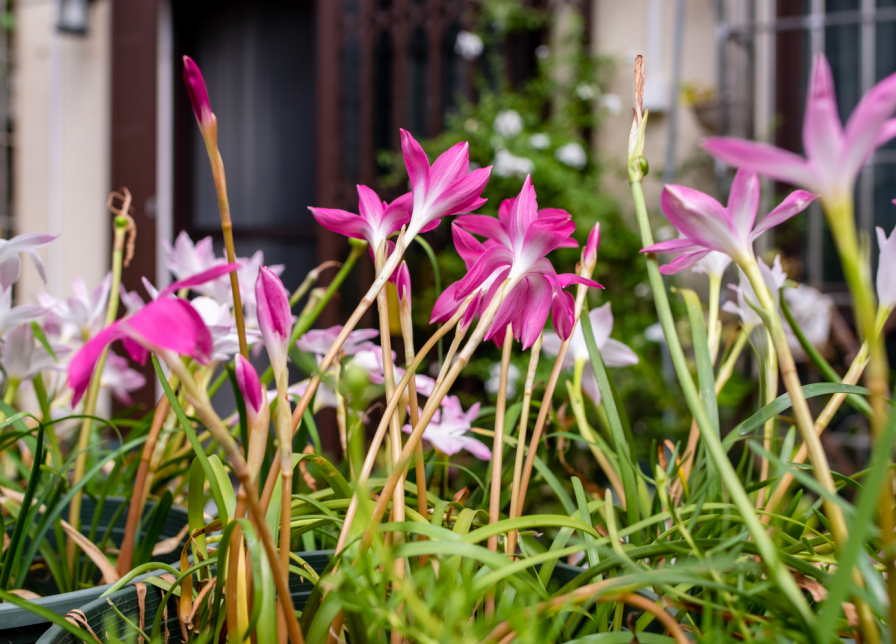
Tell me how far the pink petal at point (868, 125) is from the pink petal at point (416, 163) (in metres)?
0.20

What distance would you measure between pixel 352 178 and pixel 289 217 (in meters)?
0.72

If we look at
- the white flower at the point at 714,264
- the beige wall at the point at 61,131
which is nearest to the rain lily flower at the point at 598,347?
the white flower at the point at 714,264

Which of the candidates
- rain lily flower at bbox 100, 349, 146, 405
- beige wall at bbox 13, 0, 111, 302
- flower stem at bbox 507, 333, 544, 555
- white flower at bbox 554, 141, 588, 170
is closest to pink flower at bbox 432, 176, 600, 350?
flower stem at bbox 507, 333, 544, 555

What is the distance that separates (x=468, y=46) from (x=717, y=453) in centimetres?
297

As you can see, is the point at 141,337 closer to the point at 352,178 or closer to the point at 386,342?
the point at 386,342

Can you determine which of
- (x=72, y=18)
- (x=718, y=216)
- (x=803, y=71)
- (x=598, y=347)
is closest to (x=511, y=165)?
(x=803, y=71)

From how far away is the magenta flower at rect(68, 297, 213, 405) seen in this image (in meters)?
0.24

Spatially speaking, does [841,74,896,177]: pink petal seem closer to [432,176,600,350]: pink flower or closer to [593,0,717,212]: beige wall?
[432,176,600,350]: pink flower

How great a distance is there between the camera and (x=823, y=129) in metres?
0.23

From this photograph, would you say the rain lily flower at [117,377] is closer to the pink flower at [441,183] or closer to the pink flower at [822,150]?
the pink flower at [441,183]

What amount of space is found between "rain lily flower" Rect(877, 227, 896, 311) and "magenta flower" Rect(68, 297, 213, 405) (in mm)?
336

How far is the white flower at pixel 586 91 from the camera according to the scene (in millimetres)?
2955

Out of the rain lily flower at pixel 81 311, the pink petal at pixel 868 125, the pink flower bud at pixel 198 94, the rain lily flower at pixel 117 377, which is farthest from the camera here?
the rain lily flower at pixel 117 377

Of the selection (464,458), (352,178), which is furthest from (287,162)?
(464,458)
